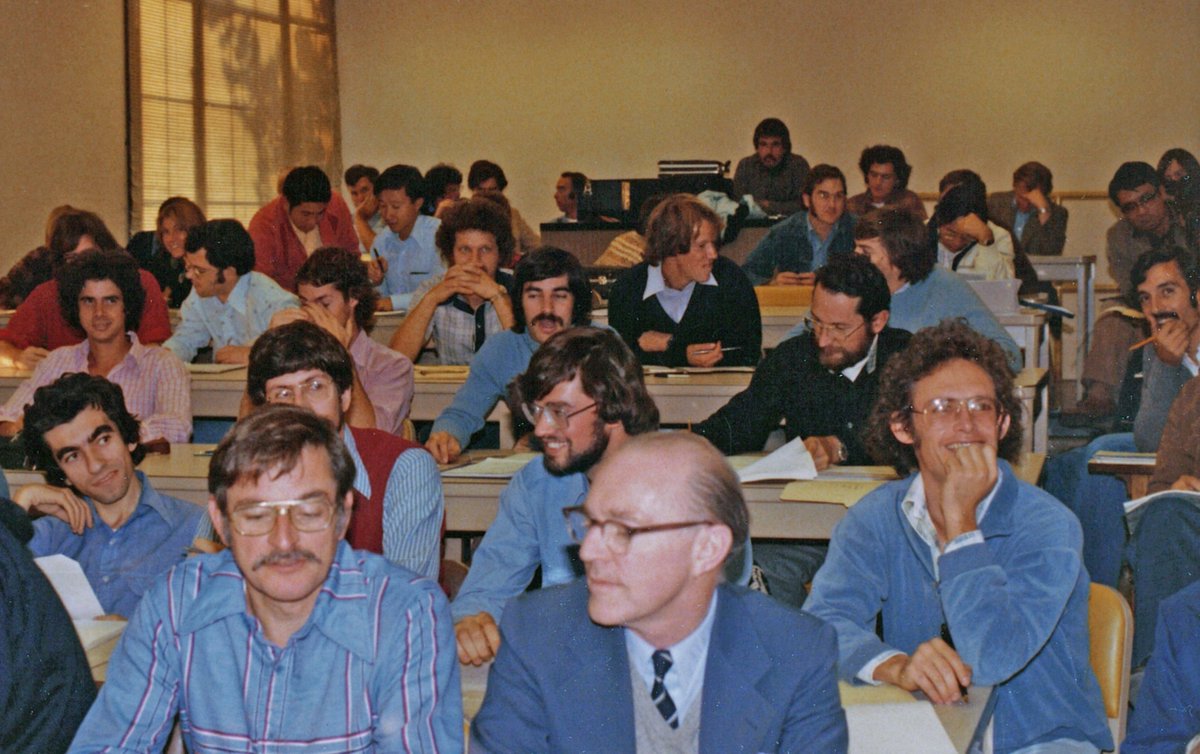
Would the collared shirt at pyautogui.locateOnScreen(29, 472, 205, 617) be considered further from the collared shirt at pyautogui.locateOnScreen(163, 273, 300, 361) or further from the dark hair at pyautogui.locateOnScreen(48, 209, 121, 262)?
the dark hair at pyautogui.locateOnScreen(48, 209, 121, 262)

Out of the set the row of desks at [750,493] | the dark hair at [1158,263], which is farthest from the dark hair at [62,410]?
the dark hair at [1158,263]

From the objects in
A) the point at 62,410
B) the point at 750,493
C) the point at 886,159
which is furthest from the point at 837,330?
the point at 886,159

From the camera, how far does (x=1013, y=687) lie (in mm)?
2158

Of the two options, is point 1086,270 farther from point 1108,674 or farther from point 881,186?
point 1108,674

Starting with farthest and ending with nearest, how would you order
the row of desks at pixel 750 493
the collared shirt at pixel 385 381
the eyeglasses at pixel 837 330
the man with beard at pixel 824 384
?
the collared shirt at pixel 385 381 < the eyeglasses at pixel 837 330 < the man with beard at pixel 824 384 < the row of desks at pixel 750 493

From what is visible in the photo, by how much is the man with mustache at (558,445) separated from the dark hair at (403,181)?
183 inches

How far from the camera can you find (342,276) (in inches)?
176

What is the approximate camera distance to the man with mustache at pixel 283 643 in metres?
1.83

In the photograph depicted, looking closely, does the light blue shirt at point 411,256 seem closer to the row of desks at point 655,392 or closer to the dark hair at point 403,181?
the dark hair at point 403,181

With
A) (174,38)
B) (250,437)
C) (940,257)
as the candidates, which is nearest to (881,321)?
(250,437)

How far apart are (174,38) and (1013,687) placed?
8810 mm

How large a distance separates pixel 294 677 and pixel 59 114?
24.7 ft

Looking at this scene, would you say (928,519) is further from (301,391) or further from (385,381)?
(385,381)

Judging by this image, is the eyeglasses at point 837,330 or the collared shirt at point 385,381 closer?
the eyeglasses at point 837,330
